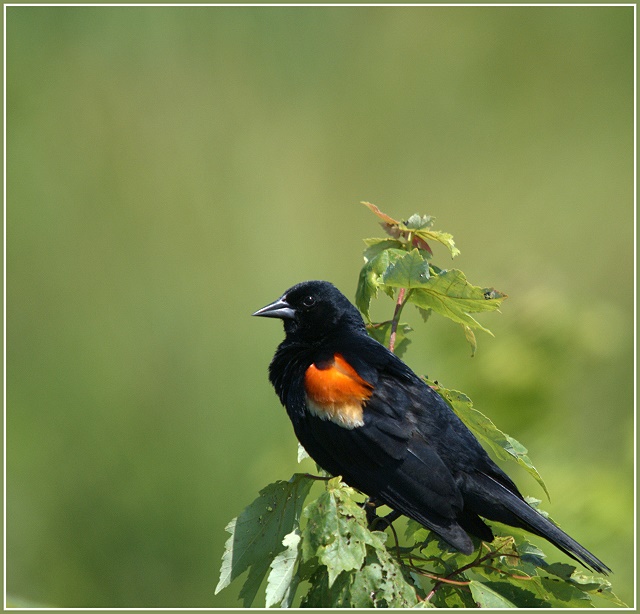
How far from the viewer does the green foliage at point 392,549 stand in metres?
1.73

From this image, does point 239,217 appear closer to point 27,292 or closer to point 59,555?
point 27,292

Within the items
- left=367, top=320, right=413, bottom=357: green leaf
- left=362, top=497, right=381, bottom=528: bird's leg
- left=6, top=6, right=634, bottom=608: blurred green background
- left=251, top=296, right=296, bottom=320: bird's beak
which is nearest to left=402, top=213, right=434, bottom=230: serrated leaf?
left=367, top=320, right=413, bottom=357: green leaf

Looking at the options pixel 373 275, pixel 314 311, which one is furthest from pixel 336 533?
pixel 314 311

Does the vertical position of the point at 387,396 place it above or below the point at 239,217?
below

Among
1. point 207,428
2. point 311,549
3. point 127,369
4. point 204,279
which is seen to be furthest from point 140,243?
point 311,549

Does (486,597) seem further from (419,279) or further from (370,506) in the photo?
(419,279)

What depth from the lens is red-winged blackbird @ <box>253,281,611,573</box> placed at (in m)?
2.14

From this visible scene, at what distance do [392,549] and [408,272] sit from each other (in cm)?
68

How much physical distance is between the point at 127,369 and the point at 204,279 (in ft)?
2.53

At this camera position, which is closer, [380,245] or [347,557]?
[347,557]

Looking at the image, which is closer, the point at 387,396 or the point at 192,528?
the point at 387,396

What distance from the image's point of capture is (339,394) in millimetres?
2301

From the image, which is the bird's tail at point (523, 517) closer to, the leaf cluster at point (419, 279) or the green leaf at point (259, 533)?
the leaf cluster at point (419, 279)

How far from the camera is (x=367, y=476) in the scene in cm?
225
